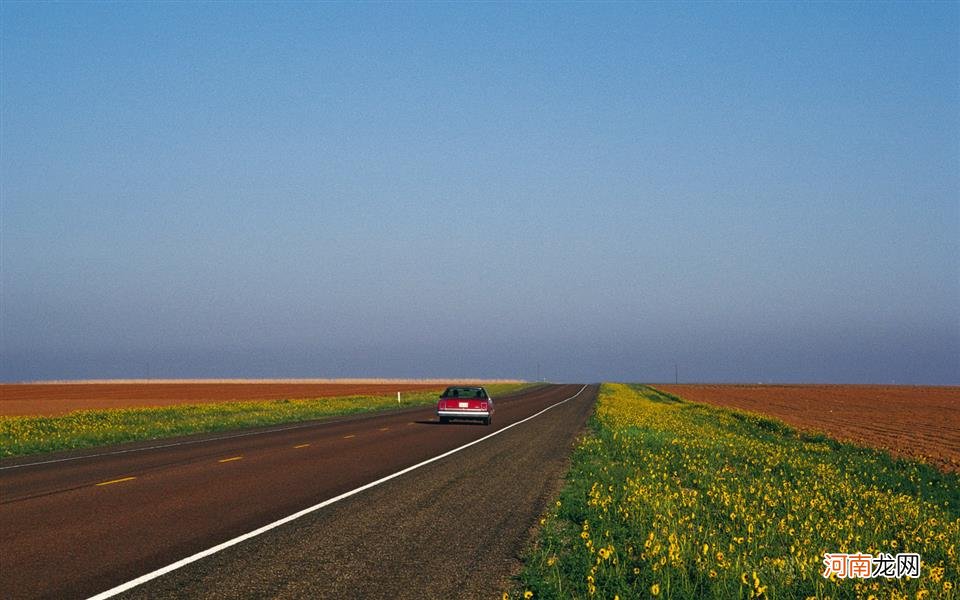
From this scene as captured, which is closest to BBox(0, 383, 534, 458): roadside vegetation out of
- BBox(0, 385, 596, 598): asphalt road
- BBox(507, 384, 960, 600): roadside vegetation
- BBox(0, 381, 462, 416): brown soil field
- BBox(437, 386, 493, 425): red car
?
BBox(0, 385, 596, 598): asphalt road

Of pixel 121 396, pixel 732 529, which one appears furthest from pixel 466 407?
pixel 121 396

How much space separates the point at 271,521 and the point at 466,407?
21.8 meters

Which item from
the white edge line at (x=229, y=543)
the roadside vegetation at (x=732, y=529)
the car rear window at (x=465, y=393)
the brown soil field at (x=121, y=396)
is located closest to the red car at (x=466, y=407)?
the car rear window at (x=465, y=393)

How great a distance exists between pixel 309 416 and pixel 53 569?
33135 mm

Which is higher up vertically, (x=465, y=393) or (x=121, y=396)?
(x=465, y=393)

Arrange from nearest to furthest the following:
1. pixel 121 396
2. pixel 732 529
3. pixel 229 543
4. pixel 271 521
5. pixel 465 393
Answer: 1. pixel 229 543
2. pixel 732 529
3. pixel 271 521
4. pixel 465 393
5. pixel 121 396

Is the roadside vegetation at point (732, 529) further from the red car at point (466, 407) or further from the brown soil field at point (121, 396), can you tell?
the brown soil field at point (121, 396)

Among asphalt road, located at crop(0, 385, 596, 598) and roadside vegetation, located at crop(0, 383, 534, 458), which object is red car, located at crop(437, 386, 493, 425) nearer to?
roadside vegetation, located at crop(0, 383, 534, 458)

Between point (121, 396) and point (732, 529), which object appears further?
point (121, 396)

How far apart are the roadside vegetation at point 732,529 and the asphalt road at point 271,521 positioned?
2.61 feet

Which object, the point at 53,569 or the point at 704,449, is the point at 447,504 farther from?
the point at 704,449

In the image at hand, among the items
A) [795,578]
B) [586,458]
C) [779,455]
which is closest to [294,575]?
[795,578]

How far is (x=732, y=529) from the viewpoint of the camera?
9.44 m

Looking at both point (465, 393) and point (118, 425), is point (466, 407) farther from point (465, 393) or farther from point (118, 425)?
point (118, 425)
